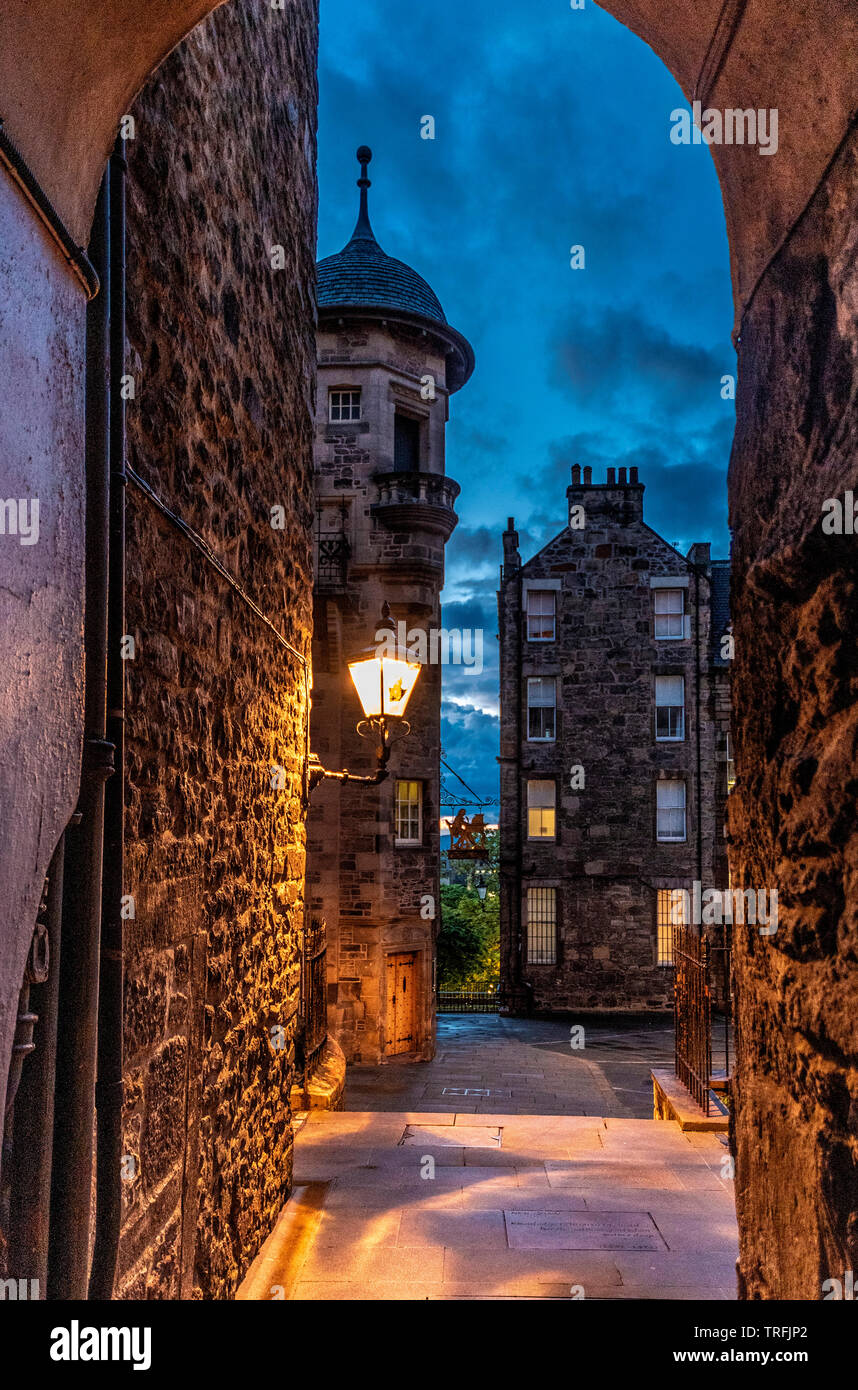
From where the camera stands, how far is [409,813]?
55.4 feet

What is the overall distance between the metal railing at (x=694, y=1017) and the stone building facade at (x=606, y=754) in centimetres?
1251

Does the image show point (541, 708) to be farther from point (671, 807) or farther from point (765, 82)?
point (765, 82)

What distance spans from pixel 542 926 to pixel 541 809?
101 inches

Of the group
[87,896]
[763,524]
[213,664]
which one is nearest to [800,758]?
[763,524]

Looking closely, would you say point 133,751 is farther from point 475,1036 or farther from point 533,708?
point 533,708

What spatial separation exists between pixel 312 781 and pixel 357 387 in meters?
11.9

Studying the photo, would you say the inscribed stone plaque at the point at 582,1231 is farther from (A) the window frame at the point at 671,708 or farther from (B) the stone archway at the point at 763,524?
(A) the window frame at the point at 671,708

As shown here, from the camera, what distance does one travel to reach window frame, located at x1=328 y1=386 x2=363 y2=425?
17.0 metres

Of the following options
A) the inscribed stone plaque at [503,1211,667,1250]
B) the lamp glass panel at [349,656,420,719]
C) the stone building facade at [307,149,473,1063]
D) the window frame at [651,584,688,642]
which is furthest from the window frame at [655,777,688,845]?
the inscribed stone plaque at [503,1211,667,1250]

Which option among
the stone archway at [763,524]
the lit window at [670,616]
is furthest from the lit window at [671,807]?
the stone archway at [763,524]

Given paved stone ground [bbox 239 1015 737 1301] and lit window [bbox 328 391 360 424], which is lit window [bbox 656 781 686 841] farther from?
paved stone ground [bbox 239 1015 737 1301]

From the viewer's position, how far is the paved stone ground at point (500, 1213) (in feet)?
14.1
